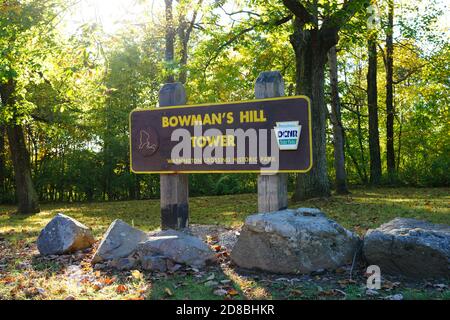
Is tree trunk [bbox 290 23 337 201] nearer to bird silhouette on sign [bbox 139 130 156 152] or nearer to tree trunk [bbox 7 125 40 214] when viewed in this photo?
bird silhouette on sign [bbox 139 130 156 152]

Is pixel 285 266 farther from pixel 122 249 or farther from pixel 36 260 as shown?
pixel 36 260

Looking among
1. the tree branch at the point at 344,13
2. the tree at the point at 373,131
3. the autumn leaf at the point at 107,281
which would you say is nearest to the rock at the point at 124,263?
the autumn leaf at the point at 107,281

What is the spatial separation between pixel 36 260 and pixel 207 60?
1009 cm

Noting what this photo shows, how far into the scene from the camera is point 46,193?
80.6ft

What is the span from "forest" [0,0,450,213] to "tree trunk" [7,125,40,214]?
4 cm

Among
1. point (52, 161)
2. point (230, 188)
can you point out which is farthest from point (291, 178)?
point (52, 161)

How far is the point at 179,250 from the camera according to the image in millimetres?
6934

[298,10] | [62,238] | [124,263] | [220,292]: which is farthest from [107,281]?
[298,10]

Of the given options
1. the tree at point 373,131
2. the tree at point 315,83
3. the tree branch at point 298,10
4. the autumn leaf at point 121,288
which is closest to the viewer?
the autumn leaf at point 121,288

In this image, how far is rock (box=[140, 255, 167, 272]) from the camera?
265 inches

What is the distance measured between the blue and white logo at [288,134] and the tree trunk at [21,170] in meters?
12.4

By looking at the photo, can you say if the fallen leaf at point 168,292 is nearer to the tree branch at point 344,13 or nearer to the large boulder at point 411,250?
the large boulder at point 411,250

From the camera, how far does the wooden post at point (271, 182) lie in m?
8.29

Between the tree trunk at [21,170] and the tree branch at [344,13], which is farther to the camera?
the tree trunk at [21,170]
